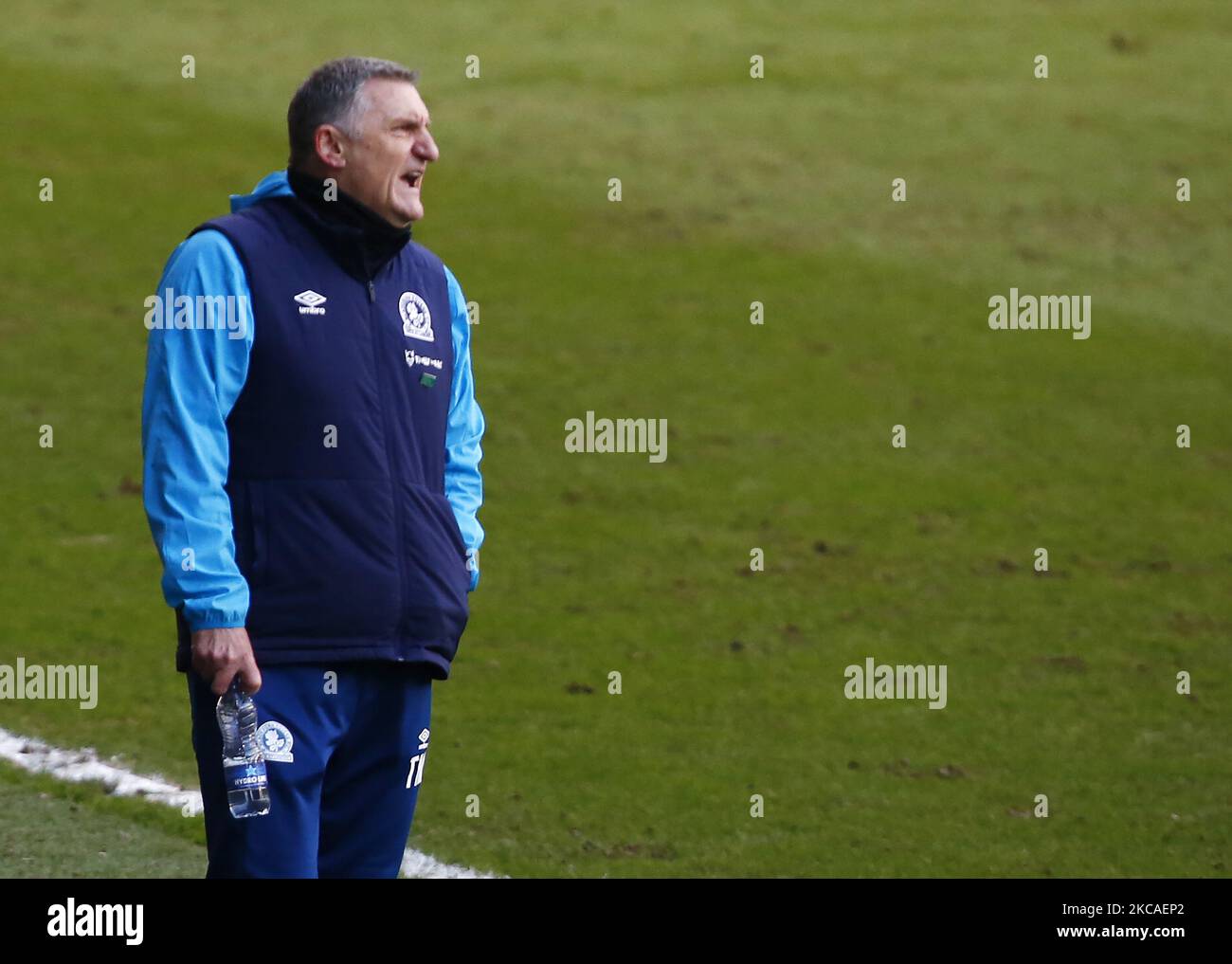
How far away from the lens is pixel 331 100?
14.8 feet

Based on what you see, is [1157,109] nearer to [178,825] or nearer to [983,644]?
[983,644]

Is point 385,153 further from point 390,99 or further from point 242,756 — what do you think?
point 242,756

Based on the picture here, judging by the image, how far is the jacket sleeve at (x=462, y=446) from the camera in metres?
5.00

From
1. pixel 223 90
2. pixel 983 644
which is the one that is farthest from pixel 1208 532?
pixel 223 90

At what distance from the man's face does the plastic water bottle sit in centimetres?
118

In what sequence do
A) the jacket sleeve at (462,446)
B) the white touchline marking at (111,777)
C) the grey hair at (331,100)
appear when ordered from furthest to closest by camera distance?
1. the white touchline marking at (111,777)
2. the jacket sleeve at (462,446)
3. the grey hair at (331,100)

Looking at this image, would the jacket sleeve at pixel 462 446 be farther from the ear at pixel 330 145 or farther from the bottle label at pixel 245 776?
the bottle label at pixel 245 776

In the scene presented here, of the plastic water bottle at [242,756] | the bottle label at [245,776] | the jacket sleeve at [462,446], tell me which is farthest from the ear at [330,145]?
the bottle label at [245,776]

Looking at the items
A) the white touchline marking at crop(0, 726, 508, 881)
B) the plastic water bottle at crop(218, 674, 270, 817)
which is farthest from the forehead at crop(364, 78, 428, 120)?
the white touchline marking at crop(0, 726, 508, 881)

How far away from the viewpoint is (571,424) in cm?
1515

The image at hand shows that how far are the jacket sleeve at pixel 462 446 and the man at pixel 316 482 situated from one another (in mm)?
263

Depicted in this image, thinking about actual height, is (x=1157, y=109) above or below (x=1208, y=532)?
above

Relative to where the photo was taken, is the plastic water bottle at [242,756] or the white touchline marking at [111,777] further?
the white touchline marking at [111,777]
